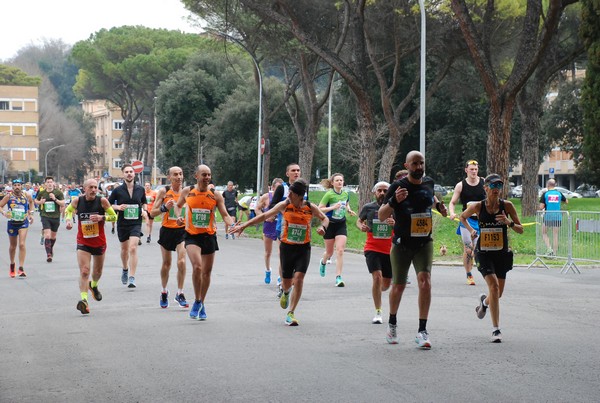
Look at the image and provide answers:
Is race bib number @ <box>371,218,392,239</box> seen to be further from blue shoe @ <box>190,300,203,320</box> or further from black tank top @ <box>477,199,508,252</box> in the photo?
blue shoe @ <box>190,300,203,320</box>

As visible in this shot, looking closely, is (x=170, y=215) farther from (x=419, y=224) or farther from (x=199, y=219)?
(x=419, y=224)

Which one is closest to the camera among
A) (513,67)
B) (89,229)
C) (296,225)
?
(296,225)

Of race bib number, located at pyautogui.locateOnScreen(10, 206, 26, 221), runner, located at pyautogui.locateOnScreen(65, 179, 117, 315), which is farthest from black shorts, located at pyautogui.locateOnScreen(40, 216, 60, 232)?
runner, located at pyautogui.locateOnScreen(65, 179, 117, 315)

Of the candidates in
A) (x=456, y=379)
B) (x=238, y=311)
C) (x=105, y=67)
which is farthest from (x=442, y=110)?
(x=456, y=379)

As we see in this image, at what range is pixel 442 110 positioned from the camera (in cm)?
5125

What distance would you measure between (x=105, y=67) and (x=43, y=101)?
45905 mm

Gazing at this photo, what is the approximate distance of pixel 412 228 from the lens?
30.5ft

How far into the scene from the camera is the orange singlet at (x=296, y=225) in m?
11.0

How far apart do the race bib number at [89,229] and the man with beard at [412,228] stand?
15.0 feet

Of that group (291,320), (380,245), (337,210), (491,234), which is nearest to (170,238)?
(291,320)

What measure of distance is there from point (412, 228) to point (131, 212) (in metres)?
6.96

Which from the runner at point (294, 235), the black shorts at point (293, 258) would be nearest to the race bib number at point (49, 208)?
the runner at point (294, 235)

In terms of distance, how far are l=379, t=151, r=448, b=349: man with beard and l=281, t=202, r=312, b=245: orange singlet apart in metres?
1.81

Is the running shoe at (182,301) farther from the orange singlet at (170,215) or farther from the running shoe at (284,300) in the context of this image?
the running shoe at (284,300)
